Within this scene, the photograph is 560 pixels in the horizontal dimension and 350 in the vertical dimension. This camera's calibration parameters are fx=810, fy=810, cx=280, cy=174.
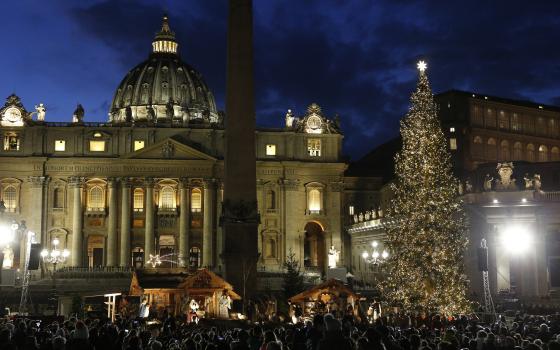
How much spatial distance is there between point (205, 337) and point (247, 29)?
18.8 m

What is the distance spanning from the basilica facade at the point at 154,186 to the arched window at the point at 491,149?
50.1 ft

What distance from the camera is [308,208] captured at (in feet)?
268

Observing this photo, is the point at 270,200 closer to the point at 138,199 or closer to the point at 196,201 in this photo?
the point at 196,201

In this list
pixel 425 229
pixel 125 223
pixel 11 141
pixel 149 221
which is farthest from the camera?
pixel 11 141

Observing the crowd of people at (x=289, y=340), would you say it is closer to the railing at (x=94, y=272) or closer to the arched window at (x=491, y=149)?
the railing at (x=94, y=272)

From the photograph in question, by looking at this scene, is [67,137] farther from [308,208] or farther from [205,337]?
[205,337]

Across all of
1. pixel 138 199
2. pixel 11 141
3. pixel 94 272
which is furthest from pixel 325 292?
pixel 11 141

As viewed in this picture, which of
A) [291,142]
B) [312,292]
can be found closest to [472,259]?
[312,292]

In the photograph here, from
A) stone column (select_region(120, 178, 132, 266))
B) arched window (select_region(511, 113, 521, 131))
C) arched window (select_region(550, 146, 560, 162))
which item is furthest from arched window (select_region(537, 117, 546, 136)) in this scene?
stone column (select_region(120, 178, 132, 266))

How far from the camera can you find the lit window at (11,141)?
7864 cm

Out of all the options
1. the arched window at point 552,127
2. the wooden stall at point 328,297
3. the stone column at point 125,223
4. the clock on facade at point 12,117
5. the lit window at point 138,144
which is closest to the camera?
the wooden stall at point 328,297

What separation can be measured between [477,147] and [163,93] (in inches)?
1758

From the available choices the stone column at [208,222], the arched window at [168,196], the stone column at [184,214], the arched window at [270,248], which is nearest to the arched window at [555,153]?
the arched window at [270,248]

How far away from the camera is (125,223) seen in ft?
253
